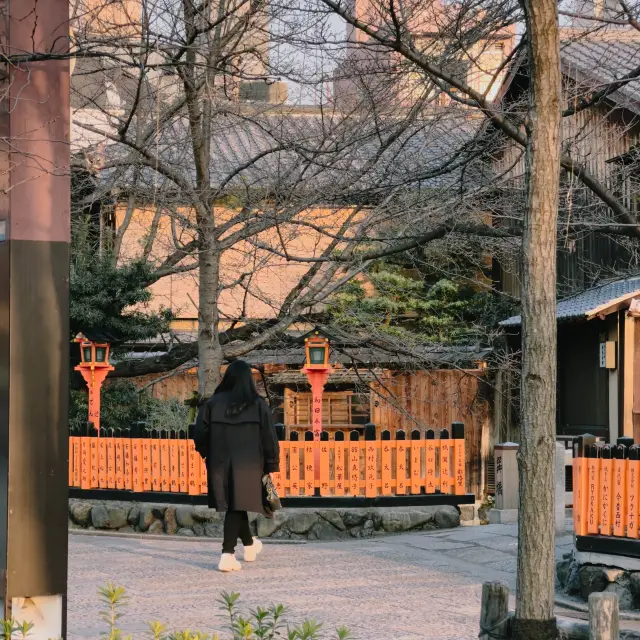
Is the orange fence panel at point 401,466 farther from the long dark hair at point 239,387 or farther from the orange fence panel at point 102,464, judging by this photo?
the orange fence panel at point 102,464

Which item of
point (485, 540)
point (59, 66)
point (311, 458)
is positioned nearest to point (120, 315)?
point (311, 458)

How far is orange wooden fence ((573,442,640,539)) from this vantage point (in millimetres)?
8977

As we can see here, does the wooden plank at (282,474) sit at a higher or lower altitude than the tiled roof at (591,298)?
lower

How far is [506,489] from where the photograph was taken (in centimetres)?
1394

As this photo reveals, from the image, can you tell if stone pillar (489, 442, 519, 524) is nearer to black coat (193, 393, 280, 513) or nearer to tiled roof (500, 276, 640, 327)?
tiled roof (500, 276, 640, 327)

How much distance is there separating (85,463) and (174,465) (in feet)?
5.73

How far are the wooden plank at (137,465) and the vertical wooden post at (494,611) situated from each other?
9918mm

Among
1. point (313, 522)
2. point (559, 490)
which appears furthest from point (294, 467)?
point (559, 490)

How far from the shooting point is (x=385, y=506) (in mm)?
14031

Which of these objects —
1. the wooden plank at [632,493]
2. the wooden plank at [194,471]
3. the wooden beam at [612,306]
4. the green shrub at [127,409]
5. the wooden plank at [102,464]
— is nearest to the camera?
the wooden plank at [632,493]

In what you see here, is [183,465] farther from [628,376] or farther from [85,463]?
[628,376]

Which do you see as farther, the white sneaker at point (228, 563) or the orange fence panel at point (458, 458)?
the orange fence panel at point (458, 458)

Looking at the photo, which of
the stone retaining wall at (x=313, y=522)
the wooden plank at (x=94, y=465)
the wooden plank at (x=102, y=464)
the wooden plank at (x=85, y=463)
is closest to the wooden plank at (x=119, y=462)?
the wooden plank at (x=102, y=464)

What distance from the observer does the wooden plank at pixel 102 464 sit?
50.9 ft
